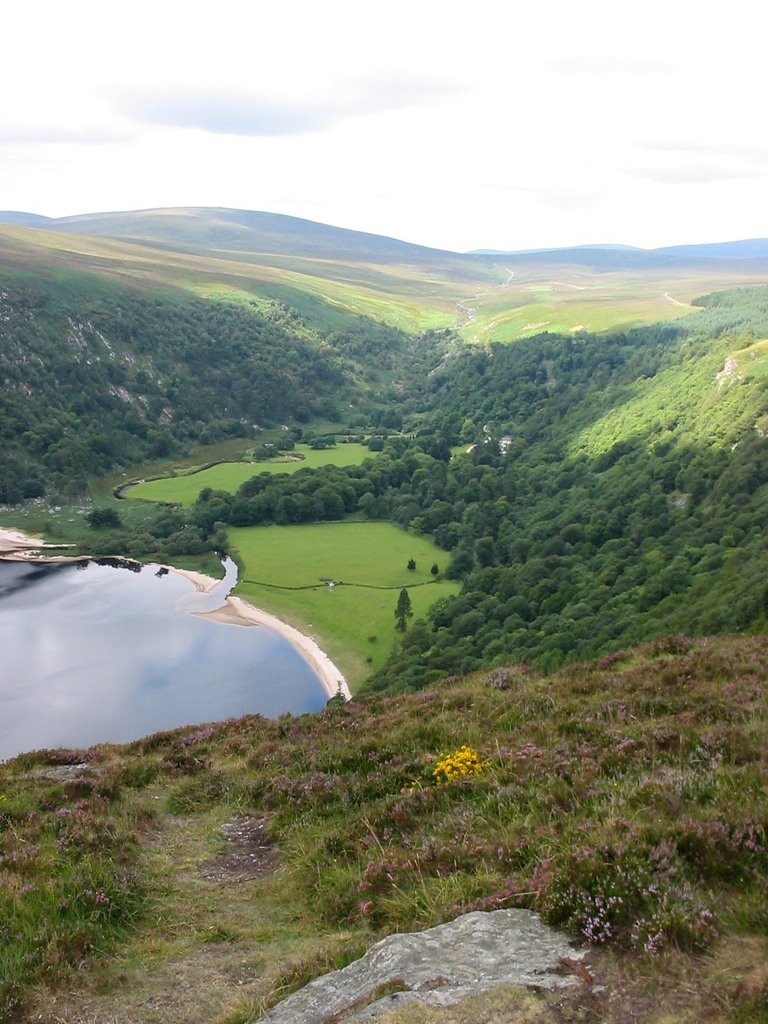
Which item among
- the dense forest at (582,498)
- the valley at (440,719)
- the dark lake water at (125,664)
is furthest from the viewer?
the dark lake water at (125,664)

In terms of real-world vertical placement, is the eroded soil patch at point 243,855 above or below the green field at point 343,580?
above

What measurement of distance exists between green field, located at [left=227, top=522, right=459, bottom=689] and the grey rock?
47.3 meters

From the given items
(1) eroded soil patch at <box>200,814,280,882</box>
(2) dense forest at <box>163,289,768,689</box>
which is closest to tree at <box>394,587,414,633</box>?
(2) dense forest at <box>163,289,768,689</box>

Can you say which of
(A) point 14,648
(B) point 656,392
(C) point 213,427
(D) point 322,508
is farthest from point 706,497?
(C) point 213,427

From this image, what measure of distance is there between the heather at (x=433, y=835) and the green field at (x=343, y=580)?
39.9 metres

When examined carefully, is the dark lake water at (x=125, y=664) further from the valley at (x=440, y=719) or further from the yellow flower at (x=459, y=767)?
the yellow flower at (x=459, y=767)

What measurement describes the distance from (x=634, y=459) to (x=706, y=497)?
21.8m

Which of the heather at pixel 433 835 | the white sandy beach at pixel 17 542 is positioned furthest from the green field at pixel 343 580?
the heather at pixel 433 835

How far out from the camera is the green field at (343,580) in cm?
6128

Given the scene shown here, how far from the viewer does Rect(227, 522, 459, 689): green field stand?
6128 cm

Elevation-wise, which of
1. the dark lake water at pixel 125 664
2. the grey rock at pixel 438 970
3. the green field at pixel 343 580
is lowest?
the dark lake water at pixel 125 664

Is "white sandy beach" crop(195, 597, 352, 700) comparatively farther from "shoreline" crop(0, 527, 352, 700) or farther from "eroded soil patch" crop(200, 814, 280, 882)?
"eroded soil patch" crop(200, 814, 280, 882)

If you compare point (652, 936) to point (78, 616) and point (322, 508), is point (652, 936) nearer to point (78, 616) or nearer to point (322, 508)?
point (78, 616)

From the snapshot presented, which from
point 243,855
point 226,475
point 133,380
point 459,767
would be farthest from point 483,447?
point 243,855
